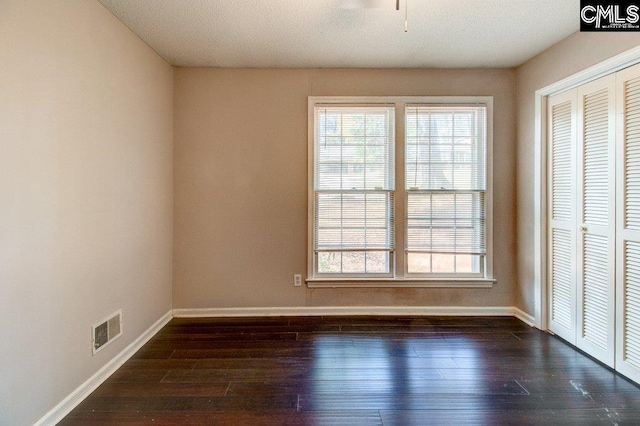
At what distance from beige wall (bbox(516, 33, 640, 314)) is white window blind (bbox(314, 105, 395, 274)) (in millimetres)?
1328

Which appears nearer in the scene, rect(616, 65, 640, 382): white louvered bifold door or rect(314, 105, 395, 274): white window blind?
rect(616, 65, 640, 382): white louvered bifold door

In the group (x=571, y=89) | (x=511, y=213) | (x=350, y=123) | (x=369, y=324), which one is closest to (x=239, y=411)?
(x=369, y=324)

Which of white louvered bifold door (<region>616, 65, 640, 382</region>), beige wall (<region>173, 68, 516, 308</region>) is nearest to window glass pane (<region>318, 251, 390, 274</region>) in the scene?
beige wall (<region>173, 68, 516, 308</region>)

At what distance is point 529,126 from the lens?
10.3 feet

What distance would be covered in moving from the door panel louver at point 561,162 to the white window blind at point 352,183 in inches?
57.5

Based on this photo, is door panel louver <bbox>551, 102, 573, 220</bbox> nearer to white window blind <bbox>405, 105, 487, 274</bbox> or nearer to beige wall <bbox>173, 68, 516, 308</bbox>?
beige wall <bbox>173, 68, 516, 308</bbox>

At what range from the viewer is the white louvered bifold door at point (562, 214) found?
267cm

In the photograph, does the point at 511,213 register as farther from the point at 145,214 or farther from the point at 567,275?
the point at 145,214

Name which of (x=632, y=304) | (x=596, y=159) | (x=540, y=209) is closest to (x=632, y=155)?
(x=596, y=159)

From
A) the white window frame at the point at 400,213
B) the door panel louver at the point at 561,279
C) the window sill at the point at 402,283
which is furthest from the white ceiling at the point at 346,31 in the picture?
the window sill at the point at 402,283

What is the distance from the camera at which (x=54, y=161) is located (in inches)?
70.9

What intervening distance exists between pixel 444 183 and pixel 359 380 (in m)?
2.17

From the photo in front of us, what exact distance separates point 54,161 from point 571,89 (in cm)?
387

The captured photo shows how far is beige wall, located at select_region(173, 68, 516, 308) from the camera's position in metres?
3.28
